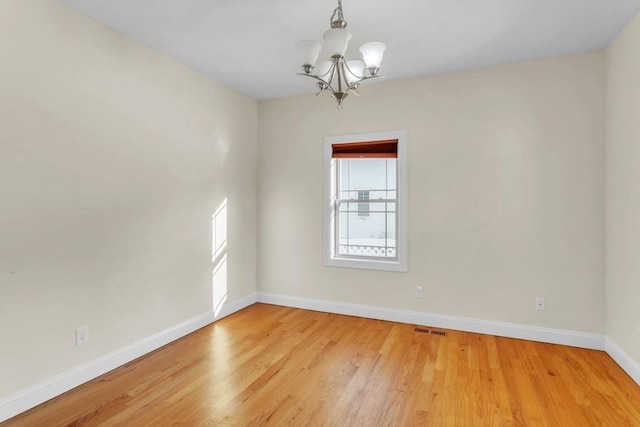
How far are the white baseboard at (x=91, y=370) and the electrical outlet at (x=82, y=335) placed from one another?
179mm

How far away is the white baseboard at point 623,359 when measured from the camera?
7.95 ft

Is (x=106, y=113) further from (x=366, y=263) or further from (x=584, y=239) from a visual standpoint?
(x=584, y=239)

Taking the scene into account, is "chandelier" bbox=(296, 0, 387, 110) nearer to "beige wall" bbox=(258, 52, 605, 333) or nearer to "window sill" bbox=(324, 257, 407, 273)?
"beige wall" bbox=(258, 52, 605, 333)

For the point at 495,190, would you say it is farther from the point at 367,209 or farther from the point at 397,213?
the point at 367,209

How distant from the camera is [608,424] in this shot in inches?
77.3

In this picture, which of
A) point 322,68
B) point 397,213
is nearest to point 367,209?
point 397,213

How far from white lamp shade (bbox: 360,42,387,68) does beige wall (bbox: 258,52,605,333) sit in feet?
5.61

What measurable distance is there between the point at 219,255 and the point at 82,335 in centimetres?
155

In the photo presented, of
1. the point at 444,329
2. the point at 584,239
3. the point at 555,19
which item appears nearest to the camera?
the point at 555,19

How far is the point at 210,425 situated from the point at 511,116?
3.62 meters

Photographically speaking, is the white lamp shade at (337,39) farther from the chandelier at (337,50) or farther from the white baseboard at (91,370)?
the white baseboard at (91,370)

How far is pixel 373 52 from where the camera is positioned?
203cm

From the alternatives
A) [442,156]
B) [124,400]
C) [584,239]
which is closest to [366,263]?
[442,156]

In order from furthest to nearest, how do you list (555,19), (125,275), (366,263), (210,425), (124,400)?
(366,263) → (125,275) → (555,19) → (124,400) → (210,425)
